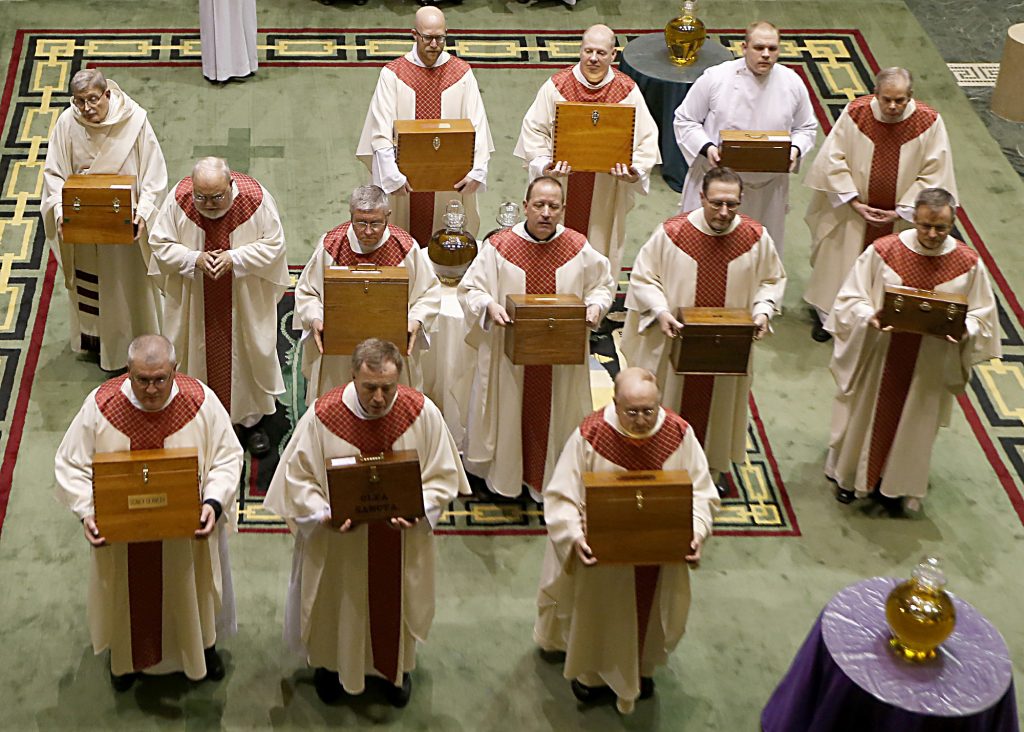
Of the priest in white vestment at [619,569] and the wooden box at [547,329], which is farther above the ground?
the wooden box at [547,329]

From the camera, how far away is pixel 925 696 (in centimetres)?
654

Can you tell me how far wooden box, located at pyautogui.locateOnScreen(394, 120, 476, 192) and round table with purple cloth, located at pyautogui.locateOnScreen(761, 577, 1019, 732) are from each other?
12.6 ft

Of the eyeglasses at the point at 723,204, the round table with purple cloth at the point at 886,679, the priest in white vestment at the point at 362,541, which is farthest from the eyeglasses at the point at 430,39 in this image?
the round table with purple cloth at the point at 886,679

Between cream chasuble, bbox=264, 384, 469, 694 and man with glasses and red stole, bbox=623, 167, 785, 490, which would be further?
man with glasses and red stole, bbox=623, 167, 785, 490

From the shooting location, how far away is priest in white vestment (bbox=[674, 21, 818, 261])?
10008 mm

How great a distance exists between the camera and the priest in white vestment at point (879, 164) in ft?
32.0

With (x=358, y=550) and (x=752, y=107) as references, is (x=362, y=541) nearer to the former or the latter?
(x=358, y=550)

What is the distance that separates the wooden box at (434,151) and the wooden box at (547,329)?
1.62 metres

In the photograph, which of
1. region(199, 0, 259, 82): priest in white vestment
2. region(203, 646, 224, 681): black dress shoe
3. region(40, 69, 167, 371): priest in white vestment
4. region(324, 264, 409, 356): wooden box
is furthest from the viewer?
region(199, 0, 259, 82): priest in white vestment

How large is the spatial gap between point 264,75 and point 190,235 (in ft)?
15.4

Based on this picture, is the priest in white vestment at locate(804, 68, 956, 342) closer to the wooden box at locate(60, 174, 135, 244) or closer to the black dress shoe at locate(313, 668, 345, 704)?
the wooden box at locate(60, 174, 135, 244)

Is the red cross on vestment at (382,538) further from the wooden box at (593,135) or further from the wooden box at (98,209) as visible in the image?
the wooden box at (593,135)

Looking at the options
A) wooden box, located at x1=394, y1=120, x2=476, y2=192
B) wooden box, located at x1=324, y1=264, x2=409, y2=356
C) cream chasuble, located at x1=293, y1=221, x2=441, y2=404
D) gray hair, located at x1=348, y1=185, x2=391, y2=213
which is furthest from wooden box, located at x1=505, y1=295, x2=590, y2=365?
wooden box, located at x1=394, y1=120, x2=476, y2=192

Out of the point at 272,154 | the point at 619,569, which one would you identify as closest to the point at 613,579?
the point at 619,569
